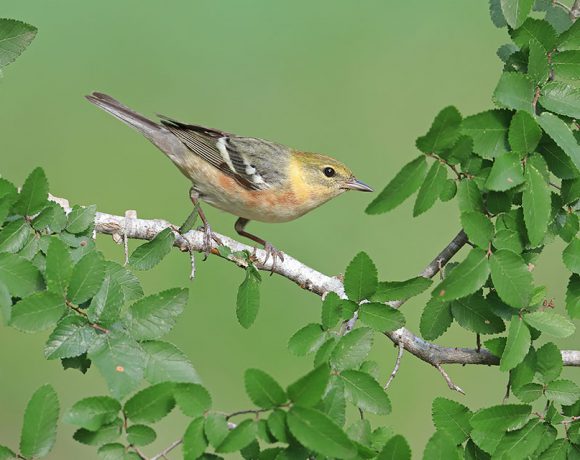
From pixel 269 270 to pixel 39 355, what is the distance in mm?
4020

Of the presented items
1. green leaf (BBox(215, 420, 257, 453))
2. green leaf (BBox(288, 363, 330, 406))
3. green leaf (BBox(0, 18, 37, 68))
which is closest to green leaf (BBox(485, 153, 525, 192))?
green leaf (BBox(288, 363, 330, 406))

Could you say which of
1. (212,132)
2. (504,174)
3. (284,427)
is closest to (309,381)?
(284,427)

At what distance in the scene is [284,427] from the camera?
1.52 metres

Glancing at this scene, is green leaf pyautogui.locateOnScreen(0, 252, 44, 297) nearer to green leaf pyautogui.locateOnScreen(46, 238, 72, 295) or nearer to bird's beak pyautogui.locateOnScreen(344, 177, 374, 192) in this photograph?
green leaf pyautogui.locateOnScreen(46, 238, 72, 295)

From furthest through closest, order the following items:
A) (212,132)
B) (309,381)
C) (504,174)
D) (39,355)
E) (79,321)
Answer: (39,355)
(212,132)
(504,174)
(79,321)
(309,381)

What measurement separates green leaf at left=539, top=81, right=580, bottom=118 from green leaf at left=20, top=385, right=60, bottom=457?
1234mm

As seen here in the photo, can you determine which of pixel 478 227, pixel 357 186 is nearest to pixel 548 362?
pixel 478 227

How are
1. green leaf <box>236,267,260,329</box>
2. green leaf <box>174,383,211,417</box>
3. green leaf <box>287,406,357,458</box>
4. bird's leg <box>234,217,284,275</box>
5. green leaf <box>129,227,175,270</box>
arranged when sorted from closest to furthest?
green leaf <box>287,406,357,458</box>
green leaf <box>174,383,211,417</box>
green leaf <box>129,227,175,270</box>
green leaf <box>236,267,260,329</box>
bird's leg <box>234,217,284,275</box>

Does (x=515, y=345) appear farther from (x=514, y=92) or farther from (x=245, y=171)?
(x=245, y=171)

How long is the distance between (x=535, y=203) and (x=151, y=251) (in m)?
0.97

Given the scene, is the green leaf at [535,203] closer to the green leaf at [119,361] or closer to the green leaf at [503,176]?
the green leaf at [503,176]

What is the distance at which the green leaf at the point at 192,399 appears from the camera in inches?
61.3

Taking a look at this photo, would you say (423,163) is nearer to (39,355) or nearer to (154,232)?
(154,232)

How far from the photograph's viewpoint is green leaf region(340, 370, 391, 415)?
1799 millimetres
